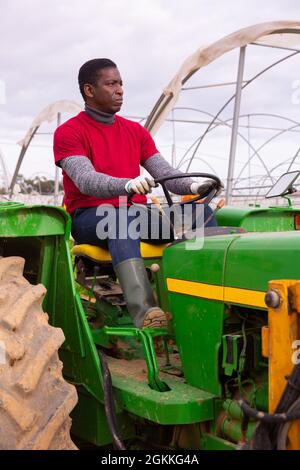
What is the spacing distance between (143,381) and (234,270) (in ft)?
2.41

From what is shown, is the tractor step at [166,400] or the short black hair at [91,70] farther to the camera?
the short black hair at [91,70]

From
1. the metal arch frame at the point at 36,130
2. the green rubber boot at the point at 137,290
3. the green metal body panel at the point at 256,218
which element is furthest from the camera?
the metal arch frame at the point at 36,130

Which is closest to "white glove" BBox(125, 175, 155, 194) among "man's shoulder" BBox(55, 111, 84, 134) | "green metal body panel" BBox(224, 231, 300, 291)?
"green metal body panel" BBox(224, 231, 300, 291)

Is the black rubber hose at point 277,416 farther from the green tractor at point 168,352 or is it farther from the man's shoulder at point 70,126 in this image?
the man's shoulder at point 70,126

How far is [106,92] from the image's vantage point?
3.72m

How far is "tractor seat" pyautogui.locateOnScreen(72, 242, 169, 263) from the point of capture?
331 centimetres

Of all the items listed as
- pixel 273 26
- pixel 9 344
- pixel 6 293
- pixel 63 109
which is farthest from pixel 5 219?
pixel 63 109

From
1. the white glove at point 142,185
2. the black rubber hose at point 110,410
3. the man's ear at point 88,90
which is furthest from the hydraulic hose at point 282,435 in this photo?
the man's ear at point 88,90

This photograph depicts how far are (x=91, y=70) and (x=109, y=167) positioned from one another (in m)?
0.63

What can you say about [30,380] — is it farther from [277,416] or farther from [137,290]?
[277,416]

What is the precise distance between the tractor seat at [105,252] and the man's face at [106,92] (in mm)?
890

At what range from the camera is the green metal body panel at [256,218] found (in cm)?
438

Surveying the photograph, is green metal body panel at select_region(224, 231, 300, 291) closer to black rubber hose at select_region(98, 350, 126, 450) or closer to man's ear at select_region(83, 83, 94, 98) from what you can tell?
black rubber hose at select_region(98, 350, 126, 450)

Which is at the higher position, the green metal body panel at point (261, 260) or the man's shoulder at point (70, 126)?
the man's shoulder at point (70, 126)
